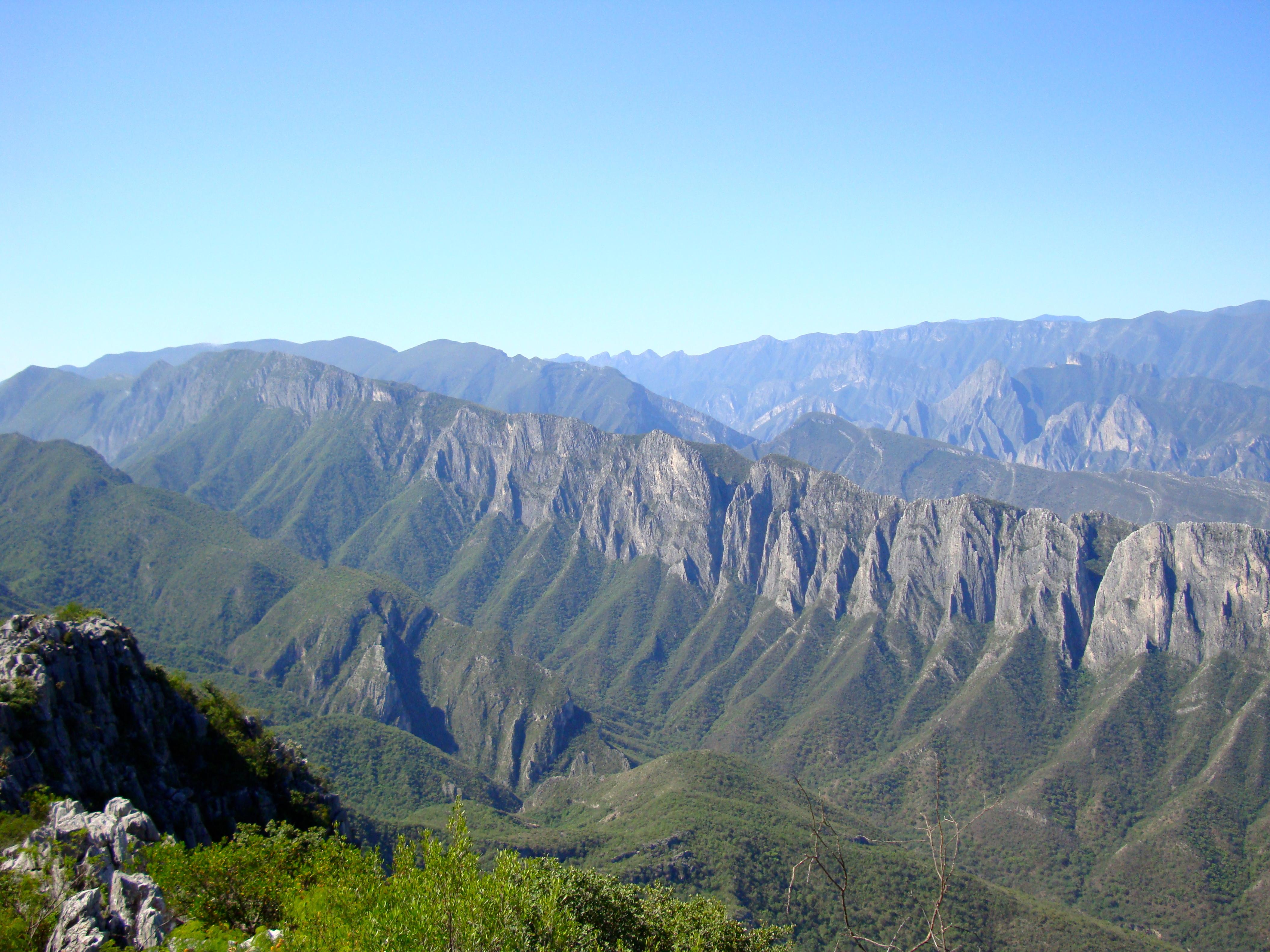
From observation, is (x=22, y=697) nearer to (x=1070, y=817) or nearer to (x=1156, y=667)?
(x=1070, y=817)

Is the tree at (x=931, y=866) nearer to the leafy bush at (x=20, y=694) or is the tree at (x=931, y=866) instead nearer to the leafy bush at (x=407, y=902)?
the leafy bush at (x=407, y=902)

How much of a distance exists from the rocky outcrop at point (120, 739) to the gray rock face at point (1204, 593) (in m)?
189

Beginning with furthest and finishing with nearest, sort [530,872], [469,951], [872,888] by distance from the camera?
1. [872,888]
2. [530,872]
3. [469,951]

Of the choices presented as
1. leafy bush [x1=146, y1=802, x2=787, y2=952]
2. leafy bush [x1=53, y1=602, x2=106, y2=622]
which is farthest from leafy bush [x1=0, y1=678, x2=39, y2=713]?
leafy bush [x1=146, y1=802, x2=787, y2=952]

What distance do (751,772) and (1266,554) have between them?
12293cm

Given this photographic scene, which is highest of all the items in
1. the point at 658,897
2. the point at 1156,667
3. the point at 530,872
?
the point at 530,872

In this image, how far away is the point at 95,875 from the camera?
40125 millimetres

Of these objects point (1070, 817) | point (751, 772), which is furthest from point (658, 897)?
point (1070, 817)

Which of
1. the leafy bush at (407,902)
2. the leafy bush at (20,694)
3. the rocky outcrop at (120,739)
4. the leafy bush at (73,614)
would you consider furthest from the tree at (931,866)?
the leafy bush at (73,614)

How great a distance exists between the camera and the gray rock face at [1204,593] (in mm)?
182125

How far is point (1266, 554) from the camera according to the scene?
7200 inches

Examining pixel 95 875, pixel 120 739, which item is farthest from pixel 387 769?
pixel 95 875

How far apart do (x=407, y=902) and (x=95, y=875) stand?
17177mm

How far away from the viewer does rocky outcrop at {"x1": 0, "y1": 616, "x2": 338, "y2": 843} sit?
56.0 meters
